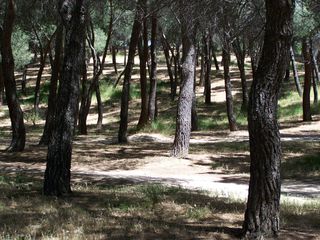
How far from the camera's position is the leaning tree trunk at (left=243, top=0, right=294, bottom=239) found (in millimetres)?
5766

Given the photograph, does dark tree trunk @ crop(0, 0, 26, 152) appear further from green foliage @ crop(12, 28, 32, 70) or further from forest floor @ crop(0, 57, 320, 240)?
green foliage @ crop(12, 28, 32, 70)

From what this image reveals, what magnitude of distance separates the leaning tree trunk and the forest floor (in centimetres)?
33

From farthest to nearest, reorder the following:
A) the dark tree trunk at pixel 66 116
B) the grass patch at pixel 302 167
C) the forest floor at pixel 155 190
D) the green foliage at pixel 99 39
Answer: the green foliage at pixel 99 39, the grass patch at pixel 302 167, the dark tree trunk at pixel 66 116, the forest floor at pixel 155 190

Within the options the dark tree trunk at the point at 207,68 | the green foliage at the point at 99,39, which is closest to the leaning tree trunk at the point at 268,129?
the dark tree trunk at the point at 207,68

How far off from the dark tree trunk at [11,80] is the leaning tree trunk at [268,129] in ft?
38.9

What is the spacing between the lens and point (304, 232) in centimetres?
615

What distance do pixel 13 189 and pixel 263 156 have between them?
538 cm

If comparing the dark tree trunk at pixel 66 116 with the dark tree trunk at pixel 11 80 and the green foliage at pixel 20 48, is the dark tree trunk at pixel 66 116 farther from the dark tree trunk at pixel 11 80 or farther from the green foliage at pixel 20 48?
the green foliage at pixel 20 48

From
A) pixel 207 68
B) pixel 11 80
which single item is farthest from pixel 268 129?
pixel 207 68

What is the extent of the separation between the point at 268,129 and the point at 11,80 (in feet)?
40.6

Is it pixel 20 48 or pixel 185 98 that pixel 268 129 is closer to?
pixel 185 98

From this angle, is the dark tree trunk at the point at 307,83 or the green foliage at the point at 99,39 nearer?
the dark tree trunk at the point at 307,83

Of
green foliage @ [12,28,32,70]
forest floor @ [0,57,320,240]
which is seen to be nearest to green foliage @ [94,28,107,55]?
Result: green foliage @ [12,28,32,70]

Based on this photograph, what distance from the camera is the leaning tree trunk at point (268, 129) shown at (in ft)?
18.9
